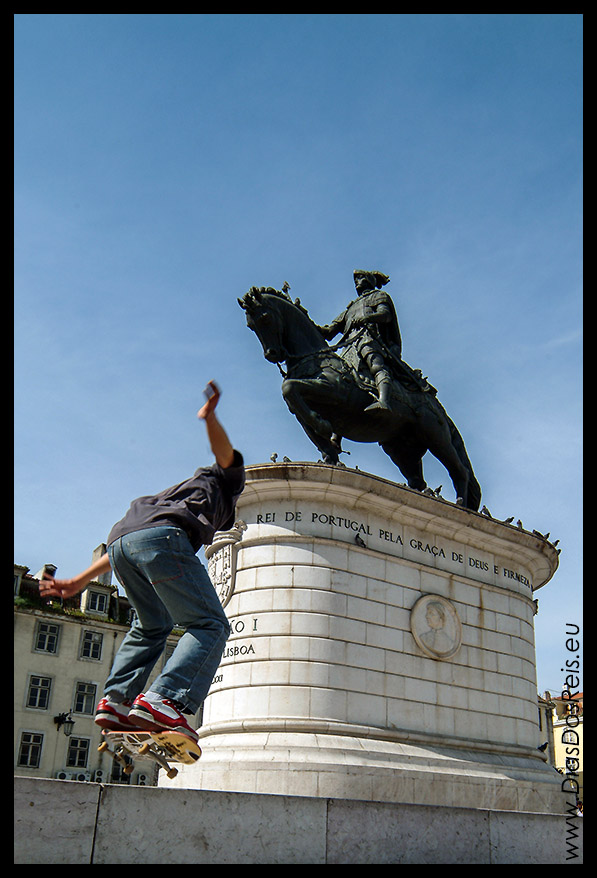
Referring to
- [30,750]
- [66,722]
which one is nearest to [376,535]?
[66,722]

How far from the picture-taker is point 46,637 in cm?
4084

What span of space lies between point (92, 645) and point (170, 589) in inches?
1533

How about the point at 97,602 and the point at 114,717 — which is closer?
the point at 114,717

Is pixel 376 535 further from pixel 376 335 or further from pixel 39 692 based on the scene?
pixel 39 692

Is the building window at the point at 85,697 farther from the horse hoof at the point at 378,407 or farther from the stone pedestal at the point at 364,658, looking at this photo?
the horse hoof at the point at 378,407

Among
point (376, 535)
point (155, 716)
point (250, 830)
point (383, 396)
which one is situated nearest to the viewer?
point (155, 716)

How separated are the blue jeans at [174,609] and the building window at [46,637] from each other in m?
37.7

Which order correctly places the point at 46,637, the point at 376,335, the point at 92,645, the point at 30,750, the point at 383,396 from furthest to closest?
1. the point at 92,645
2. the point at 46,637
3. the point at 30,750
4. the point at 376,335
5. the point at 383,396

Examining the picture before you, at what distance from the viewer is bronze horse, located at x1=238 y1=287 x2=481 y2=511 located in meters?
14.5

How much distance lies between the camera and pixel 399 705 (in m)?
12.4

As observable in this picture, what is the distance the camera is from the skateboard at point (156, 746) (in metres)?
5.04

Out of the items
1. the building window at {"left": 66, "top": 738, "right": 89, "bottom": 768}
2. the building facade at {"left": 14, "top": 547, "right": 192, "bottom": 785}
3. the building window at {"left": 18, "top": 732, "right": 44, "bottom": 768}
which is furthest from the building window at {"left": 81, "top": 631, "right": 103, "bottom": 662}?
the building window at {"left": 18, "top": 732, "right": 44, "bottom": 768}

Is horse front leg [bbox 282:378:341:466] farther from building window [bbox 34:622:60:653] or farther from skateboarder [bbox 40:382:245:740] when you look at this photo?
building window [bbox 34:622:60:653]
